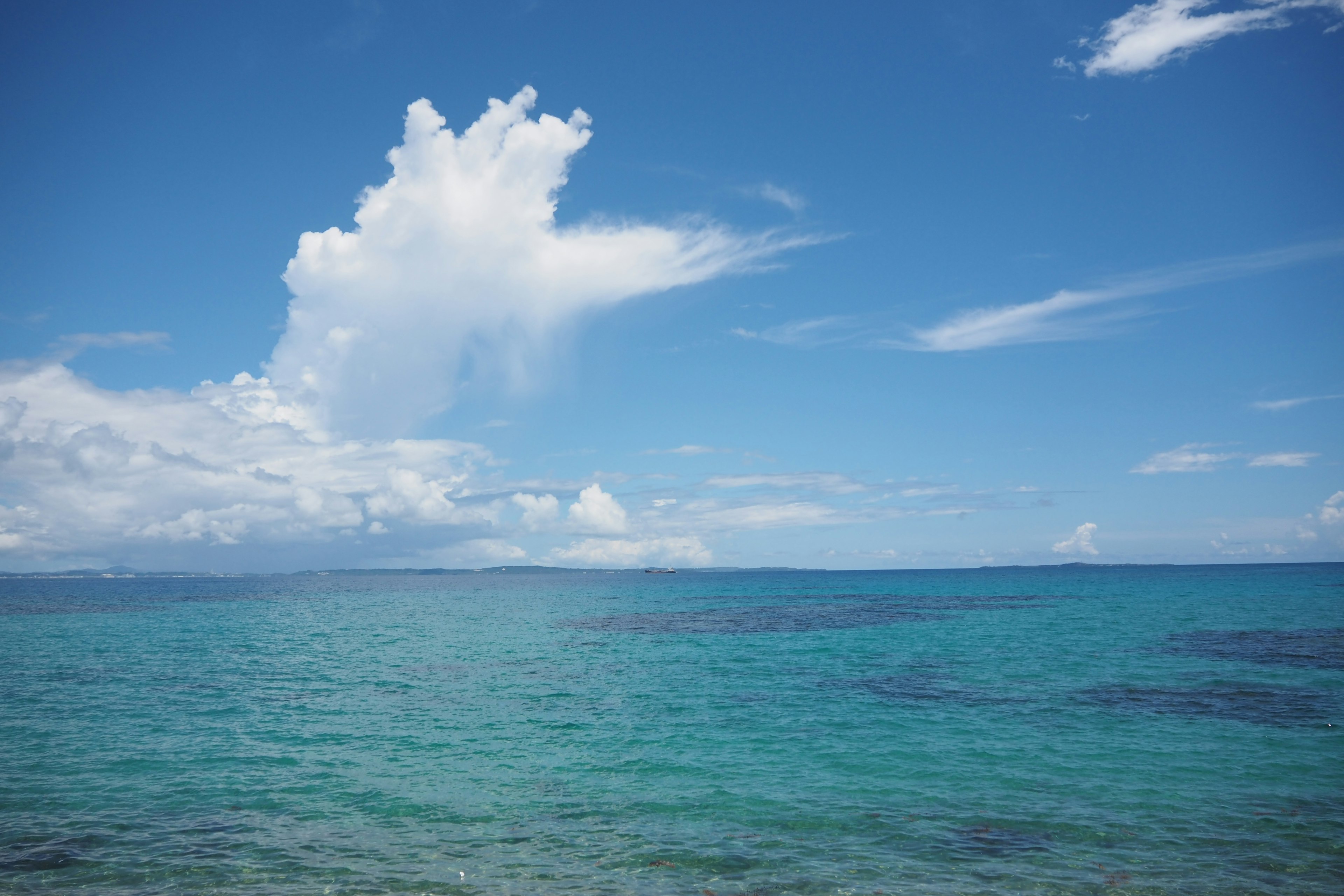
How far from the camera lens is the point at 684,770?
74.8 ft

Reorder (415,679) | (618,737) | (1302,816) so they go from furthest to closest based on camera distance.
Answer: (415,679) < (618,737) < (1302,816)

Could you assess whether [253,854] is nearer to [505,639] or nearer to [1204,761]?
[1204,761]

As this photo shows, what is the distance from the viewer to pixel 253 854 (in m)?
16.5

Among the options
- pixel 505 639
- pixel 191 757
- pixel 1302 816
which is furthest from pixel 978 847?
pixel 505 639

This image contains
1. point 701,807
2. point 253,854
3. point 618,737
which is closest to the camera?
point 253,854

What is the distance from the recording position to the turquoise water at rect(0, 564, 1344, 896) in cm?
1552

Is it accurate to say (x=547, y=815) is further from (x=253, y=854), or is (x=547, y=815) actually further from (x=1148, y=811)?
(x=1148, y=811)

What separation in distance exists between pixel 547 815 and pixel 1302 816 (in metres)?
18.7

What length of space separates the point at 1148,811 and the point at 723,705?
1725cm

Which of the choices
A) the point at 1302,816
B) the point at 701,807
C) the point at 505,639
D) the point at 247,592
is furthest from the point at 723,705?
the point at 247,592

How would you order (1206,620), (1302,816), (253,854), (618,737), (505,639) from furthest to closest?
(1206,620)
(505,639)
(618,737)
(1302,816)
(253,854)

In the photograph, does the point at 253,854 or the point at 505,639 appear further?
the point at 505,639

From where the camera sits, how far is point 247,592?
17725 cm

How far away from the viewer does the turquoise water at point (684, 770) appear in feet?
50.9
